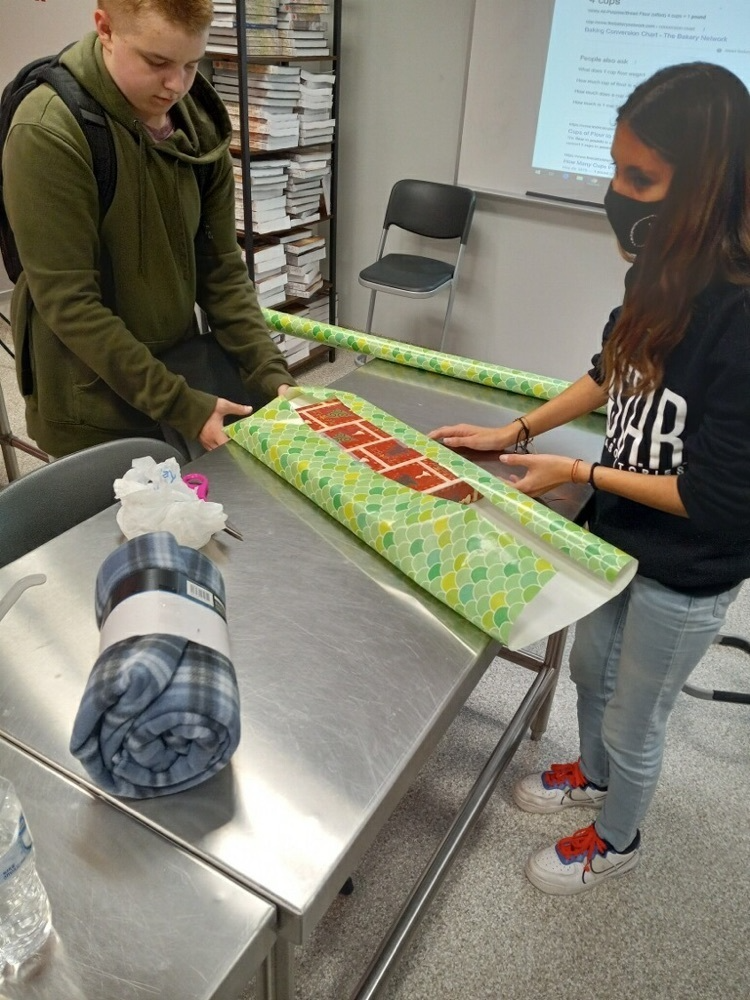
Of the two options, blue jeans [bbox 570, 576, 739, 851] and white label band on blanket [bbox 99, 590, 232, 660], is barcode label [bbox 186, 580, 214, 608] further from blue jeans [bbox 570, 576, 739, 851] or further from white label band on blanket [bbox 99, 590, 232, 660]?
blue jeans [bbox 570, 576, 739, 851]

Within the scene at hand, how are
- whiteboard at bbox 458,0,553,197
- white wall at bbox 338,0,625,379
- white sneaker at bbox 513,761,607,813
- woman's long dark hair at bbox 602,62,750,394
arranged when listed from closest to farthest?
woman's long dark hair at bbox 602,62,750,394 → white sneaker at bbox 513,761,607,813 → whiteboard at bbox 458,0,553,197 → white wall at bbox 338,0,625,379

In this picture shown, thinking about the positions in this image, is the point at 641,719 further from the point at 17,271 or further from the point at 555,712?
the point at 17,271

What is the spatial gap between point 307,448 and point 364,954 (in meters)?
0.93

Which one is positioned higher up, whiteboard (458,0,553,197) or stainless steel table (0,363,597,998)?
whiteboard (458,0,553,197)

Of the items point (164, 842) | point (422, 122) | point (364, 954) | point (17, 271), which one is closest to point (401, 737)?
point (164, 842)

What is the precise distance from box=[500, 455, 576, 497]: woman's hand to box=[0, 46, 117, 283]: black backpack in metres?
0.82

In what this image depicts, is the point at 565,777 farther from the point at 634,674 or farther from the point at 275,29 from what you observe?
the point at 275,29

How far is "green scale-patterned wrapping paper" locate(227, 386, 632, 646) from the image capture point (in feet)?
2.93

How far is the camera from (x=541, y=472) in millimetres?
1075

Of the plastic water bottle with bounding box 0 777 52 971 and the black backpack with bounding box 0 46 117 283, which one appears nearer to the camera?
the plastic water bottle with bounding box 0 777 52 971

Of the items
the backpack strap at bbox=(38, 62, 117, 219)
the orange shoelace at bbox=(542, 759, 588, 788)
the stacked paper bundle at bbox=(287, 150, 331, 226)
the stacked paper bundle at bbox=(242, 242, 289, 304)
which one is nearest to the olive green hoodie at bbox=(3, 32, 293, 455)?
the backpack strap at bbox=(38, 62, 117, 219)

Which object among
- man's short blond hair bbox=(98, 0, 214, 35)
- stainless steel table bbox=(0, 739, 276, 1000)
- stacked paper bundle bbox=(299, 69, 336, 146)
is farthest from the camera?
stacked paper bundle bbox=(299, 69, 336, 146)

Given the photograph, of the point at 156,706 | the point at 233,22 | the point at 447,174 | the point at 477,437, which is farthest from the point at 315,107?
the point at 156,706

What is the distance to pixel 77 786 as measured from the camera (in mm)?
683
